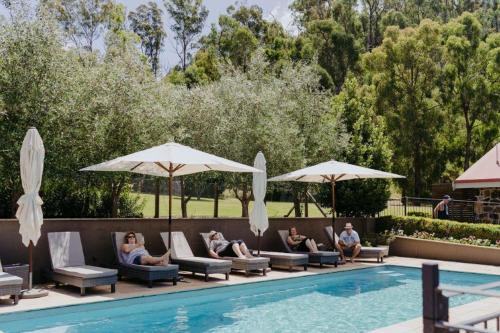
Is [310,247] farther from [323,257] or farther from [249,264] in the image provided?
[249,264]

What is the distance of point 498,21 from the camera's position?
51500mm

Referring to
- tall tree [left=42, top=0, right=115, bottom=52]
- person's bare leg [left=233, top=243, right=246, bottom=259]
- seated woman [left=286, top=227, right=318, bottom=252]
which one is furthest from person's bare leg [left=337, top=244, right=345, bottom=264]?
tall tree [left=42, top=0, right=115, bottom=52]

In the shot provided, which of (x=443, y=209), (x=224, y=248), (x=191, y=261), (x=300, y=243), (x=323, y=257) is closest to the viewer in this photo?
(x=191, y=261)

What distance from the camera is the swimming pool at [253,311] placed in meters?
7.85

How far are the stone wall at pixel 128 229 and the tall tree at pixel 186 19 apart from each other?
35.5 m

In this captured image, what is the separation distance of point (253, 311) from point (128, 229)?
4055 millimetres

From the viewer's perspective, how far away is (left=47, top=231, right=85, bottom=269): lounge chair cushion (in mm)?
10062

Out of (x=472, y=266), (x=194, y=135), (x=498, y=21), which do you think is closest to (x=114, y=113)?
(x=194, y=135)

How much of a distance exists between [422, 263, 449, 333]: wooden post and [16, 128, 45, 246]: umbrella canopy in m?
7.07

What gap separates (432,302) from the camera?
406 centimetres

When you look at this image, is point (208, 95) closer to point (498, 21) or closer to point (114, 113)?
point (114, 113)

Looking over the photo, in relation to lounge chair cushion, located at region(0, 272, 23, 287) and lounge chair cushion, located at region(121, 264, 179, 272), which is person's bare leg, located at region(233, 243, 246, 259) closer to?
lounge chair cushion, located at region(121, 264, 179, 272)

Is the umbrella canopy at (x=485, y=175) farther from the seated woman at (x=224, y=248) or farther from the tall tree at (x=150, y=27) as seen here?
the tall tree at (x=150, y=27)

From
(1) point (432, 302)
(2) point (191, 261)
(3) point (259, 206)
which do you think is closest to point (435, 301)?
(1) point (432, 302)
